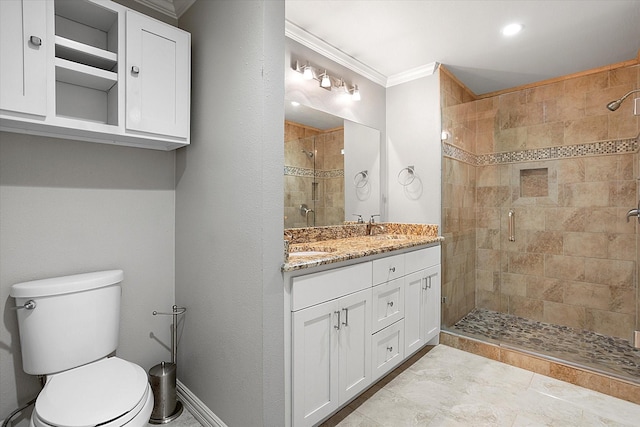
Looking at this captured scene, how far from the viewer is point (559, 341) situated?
2.61m

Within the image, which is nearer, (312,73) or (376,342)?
(376,342)

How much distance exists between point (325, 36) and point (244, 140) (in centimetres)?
133

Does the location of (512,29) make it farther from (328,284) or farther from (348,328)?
(348,328)

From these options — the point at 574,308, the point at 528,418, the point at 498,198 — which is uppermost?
the point at 498,198

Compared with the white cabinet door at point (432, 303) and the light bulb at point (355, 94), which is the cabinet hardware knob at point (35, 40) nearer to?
the light bulb at point (355, 94)

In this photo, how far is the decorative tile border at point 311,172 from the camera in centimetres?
229

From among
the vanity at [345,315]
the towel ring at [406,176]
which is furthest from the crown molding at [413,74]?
the vanity at [345,315]

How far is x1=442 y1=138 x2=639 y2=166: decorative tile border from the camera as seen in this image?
2.66m

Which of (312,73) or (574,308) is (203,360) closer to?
(312,73)

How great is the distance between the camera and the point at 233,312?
1521 millimetres

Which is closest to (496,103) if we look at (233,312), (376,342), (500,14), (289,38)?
(500,14)

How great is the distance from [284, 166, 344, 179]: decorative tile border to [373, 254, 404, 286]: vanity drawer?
2.84 ft

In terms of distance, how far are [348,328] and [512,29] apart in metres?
2.31

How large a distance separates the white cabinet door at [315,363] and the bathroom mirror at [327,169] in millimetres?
841
